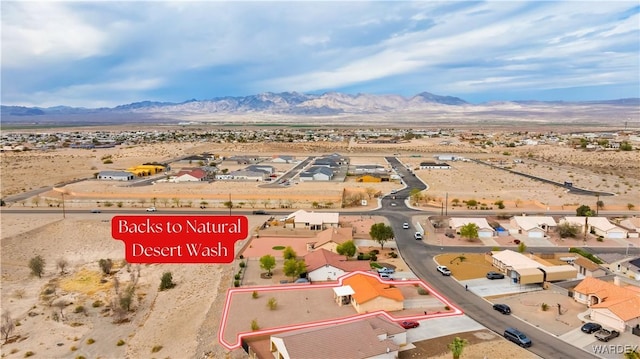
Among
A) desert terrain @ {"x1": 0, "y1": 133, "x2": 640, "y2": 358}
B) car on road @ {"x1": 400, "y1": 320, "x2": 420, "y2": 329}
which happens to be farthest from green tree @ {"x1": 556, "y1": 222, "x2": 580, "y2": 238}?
car on road @ {"x1": 400, "y1": 320, "x2": 420, "y2": 329}

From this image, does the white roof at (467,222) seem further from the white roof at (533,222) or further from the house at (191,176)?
the house at (191,176)

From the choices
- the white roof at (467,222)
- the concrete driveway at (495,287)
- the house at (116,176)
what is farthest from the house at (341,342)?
the house at (116,176)

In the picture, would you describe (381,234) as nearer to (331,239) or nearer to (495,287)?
(331,239)

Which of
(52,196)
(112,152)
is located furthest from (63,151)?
(52,196)

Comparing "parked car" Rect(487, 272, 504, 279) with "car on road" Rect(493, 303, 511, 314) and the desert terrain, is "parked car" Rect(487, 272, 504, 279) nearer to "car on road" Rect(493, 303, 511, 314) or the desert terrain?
"car on road" Rect(493, 303, 511, 314)

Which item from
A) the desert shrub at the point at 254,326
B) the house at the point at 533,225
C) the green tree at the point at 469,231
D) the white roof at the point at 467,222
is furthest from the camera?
the white roof at the point at 467,222
